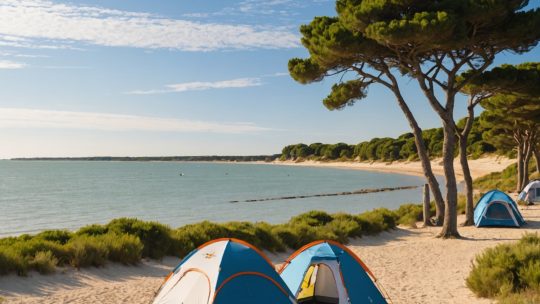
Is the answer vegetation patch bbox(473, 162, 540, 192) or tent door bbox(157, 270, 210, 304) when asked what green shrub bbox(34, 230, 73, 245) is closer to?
tent door bbox(157, 270, 210, 304)

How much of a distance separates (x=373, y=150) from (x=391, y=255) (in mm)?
117228

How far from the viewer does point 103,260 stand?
11906 mm

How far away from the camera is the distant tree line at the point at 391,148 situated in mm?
79875

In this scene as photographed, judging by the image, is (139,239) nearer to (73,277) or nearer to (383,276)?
(73,277)

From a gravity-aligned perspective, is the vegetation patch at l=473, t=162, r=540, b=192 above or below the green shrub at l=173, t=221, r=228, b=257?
above

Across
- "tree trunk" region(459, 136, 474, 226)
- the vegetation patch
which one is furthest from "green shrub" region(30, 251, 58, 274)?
the vegetation patch

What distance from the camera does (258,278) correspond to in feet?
24.2

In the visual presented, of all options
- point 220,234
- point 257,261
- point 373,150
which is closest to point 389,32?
point 220,234

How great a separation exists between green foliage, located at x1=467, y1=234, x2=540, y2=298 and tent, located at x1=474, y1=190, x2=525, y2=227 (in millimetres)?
9817

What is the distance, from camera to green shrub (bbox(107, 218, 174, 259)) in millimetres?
13367

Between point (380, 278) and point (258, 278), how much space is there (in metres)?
5.38

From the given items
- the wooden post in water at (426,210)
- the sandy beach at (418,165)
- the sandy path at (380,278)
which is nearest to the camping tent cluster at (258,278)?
the sandy path at (380,278)

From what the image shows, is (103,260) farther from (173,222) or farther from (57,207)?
(57,207)

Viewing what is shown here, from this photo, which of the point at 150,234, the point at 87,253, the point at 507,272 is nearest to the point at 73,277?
the point at 87,253
